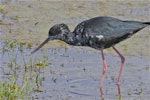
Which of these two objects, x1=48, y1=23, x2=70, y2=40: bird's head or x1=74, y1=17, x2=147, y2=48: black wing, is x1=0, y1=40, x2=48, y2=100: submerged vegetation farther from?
x1=74, y1=17, x2=147, y2=48: black wing

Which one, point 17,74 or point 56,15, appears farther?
point 56,15

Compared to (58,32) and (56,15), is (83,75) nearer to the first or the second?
(58,32)

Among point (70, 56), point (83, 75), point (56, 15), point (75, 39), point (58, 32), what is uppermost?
point (56, 15)

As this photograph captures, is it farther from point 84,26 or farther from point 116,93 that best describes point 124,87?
point 84,26

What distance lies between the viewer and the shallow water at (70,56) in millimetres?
7802

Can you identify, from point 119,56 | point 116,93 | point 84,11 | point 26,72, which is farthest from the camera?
point 84,11

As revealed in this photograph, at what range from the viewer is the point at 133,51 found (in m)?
9.45

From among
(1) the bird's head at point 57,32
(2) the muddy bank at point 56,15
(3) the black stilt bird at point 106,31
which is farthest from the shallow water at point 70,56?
(1) the bird's head at point 57,32

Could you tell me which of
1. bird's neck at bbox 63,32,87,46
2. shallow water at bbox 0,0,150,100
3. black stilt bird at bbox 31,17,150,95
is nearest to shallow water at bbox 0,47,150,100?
shallow water at bbox 0,0,150,100

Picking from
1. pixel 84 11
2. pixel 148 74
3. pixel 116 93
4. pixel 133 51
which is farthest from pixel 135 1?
pixel 116 93

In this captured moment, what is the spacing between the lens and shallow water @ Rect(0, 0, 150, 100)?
780 centimetres

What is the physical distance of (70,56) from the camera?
9164 mm

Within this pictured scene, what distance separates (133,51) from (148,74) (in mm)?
1135

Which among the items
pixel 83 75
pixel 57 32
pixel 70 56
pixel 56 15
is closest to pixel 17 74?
pixel 57 32
